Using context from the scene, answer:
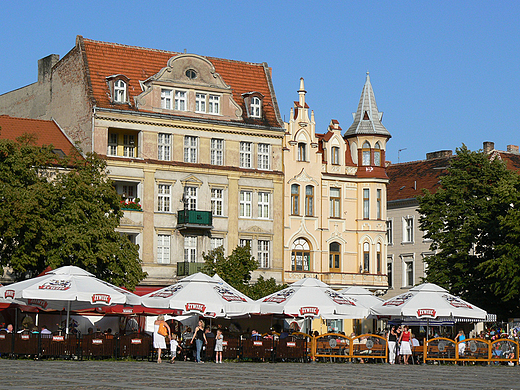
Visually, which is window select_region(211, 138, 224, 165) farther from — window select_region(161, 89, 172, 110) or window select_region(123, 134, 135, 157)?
window select_region(123, 134, 135, 157)

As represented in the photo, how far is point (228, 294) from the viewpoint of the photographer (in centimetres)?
3544

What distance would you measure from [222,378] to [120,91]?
114 ft

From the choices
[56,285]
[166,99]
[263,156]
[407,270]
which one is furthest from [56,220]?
[407,270]

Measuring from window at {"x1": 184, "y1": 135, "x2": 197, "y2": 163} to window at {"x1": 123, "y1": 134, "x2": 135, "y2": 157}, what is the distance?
9.77 ft

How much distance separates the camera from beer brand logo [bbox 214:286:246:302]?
3506cm

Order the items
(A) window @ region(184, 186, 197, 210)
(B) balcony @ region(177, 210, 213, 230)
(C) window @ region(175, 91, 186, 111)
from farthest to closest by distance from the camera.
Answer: (C) window @ region(175, 91, 186, 111)
(A) window @ region(184, 186, 197, 210)
(B) balcony @ region(177, 210, 213, 230)

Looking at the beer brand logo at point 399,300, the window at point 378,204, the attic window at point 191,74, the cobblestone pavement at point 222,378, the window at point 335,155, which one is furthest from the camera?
the window at point 378,204

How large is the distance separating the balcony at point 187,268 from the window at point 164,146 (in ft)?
19.4

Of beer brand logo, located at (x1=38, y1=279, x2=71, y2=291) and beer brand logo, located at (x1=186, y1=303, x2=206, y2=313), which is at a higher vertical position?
beer brand logo, located at (x1=38, y1=279, x2=71, y2=291)

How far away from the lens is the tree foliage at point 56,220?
1709 inches

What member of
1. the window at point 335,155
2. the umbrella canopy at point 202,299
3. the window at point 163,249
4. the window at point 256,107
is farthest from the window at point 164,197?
the umbrella canopy at point 202,299

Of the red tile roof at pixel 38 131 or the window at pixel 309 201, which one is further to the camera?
the window at pixel 309 201

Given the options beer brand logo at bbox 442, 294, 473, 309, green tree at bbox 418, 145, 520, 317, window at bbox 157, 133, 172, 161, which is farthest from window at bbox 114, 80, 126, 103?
beer brand logo at bbox 442, 294, 473, 309

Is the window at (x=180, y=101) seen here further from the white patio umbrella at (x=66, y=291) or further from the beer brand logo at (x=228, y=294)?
the white patio umbrella at (x=66, y=291)
